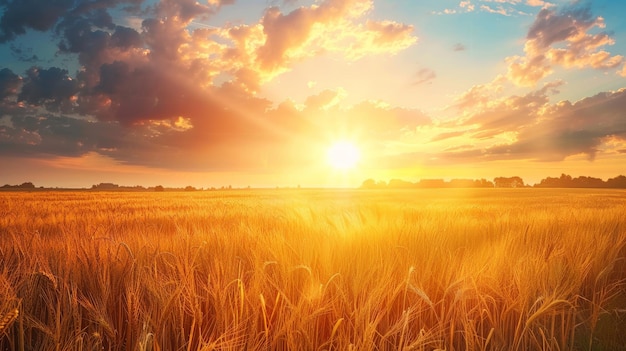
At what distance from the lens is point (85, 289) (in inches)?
85.4

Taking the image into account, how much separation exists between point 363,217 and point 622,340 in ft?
10.5

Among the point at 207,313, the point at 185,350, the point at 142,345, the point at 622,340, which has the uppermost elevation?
the point at 142,345

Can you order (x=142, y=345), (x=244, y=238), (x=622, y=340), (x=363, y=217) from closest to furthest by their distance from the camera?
(x=142, y=345)
(x=622, y=340)
(x=244, y=238)
(x=363, y=217)

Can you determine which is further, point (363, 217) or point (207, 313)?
point (363, 217)

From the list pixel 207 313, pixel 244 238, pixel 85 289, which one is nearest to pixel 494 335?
pixel 207 313

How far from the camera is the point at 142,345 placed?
1129mm

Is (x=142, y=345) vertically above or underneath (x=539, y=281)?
above

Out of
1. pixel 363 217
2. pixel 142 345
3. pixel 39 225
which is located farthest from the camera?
pixel 39 225

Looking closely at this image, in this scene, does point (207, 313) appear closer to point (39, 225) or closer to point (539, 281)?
point (539, 281)

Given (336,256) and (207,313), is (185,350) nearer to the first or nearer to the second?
(207,313)

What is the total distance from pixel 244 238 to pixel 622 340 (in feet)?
9.31

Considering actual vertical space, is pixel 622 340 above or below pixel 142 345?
below

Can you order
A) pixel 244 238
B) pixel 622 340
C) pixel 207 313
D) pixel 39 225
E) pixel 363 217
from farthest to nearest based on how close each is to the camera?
1. pixel 39 225
2. pixel 363 217
3. pixel 244 238
4. pixel 622 340
5. pixel 207 313

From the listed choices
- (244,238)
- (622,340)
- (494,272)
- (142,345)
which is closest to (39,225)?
(244,238)
